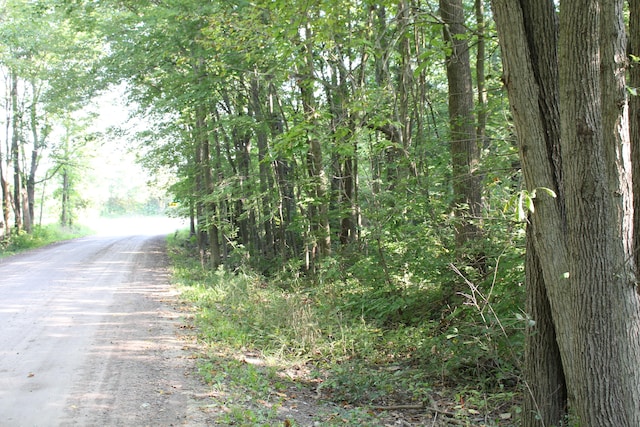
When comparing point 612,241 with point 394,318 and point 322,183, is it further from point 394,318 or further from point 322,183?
point 322,183

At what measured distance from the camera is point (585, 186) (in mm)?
3779

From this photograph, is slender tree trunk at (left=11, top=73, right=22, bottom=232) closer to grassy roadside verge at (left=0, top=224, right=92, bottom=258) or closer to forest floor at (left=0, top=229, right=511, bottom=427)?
grassy roadside verge at (left=0, top=224, right=92, bottom=258)

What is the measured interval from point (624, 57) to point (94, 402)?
593 centimetres

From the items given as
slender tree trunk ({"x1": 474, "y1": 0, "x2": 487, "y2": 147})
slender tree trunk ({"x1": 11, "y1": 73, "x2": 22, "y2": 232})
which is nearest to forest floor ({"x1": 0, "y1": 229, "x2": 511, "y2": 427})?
slender tree trunk ({"x1": 474, "y1": 0, "x2": 487, "y2": 147})

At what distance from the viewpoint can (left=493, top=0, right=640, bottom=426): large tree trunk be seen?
12.3ft

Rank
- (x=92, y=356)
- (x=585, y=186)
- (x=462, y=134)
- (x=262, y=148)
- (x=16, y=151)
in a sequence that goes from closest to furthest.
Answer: (x=585, y=186) < (x=92, y=356) < (x=462, y=134) < (x=262, y=148) < (x=16, y=151)

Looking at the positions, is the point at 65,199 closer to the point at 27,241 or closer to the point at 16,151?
the point at 16,151

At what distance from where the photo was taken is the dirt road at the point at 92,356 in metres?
5.21

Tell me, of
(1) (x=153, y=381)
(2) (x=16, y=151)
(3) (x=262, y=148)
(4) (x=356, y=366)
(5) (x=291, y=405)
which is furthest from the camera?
(2) (x=16, y=151)

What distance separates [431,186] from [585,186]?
185 inches

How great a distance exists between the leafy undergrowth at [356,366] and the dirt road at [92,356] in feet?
1.71

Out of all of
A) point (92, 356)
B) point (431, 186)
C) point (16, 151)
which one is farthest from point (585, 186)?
point (16, 151)

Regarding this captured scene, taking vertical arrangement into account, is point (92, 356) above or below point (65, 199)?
below

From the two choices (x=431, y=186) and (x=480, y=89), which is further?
(x=480, y=89)
